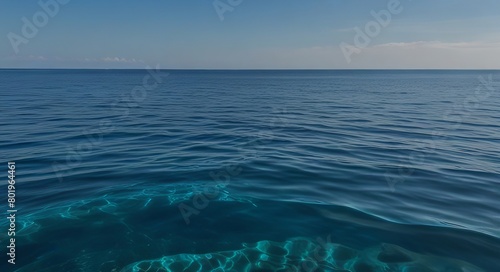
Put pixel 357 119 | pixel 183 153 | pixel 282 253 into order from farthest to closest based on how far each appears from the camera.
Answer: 1. pixel 357 119
2. pixel 183 153
3. pixel 282 253

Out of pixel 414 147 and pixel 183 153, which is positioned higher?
pixel 414 147

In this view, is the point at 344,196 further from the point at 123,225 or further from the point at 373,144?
the point at 373,144

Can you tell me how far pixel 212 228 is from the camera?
876cm

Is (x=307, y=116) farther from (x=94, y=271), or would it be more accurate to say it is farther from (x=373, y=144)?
(x=94, y=271)

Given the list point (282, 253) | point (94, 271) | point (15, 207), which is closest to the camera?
point (94, 271)

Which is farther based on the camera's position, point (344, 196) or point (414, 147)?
point (414, 147)

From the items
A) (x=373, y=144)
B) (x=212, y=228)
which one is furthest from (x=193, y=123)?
Result: (x=212, y=228)

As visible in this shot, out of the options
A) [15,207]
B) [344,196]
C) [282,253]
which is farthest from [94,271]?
[344,196]

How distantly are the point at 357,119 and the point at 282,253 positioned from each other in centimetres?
2198

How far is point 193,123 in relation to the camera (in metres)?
25.5

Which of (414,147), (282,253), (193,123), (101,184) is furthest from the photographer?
(193,123)

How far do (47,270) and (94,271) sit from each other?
101 centimetres

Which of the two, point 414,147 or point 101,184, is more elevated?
point 414,147

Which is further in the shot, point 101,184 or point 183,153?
point 183,153
